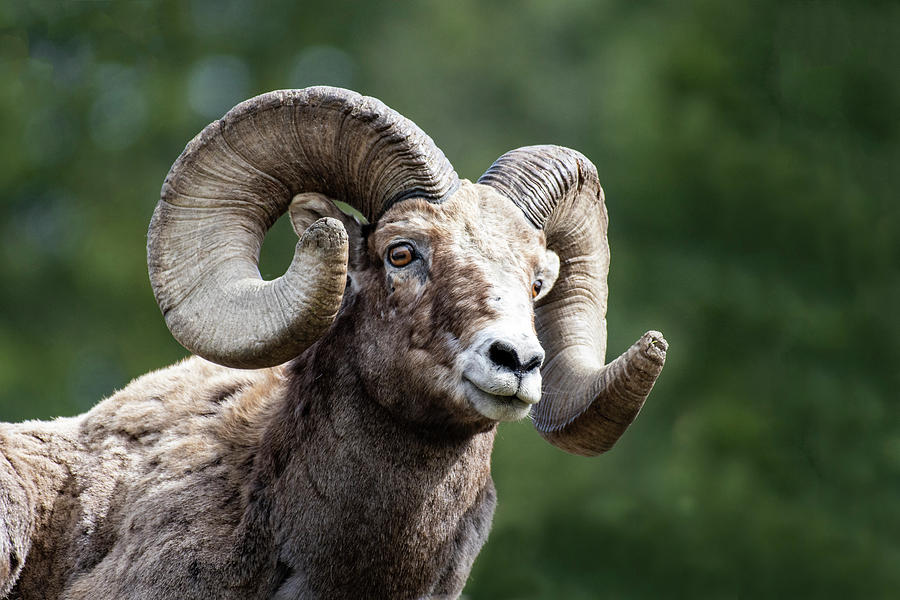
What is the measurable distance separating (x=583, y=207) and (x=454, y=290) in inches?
68.8

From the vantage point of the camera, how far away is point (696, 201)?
2491cm

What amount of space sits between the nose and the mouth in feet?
0.53

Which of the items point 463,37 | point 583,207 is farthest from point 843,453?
point 583,207

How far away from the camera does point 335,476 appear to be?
6.57 meters

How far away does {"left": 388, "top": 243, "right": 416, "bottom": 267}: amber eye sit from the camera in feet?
21.9

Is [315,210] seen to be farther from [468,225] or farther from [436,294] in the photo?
[436,294]

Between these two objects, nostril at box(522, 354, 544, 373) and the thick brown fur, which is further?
the thick brown fur

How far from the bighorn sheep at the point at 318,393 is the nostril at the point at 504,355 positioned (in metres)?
0.02

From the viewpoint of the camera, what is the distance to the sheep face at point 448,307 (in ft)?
20.0

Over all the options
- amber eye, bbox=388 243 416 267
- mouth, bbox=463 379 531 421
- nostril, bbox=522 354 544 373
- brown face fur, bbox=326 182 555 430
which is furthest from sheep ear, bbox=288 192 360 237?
nostril, bbox=522 354 544 373

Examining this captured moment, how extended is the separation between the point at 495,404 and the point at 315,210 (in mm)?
1736

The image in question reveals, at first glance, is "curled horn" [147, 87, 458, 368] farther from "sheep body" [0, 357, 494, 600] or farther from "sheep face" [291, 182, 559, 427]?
"sheep body" [0, 357, 494, 600]

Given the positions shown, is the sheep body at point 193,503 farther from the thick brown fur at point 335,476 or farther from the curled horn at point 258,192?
the curled horn at point 258,192

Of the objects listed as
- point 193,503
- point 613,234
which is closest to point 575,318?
point 193,503
